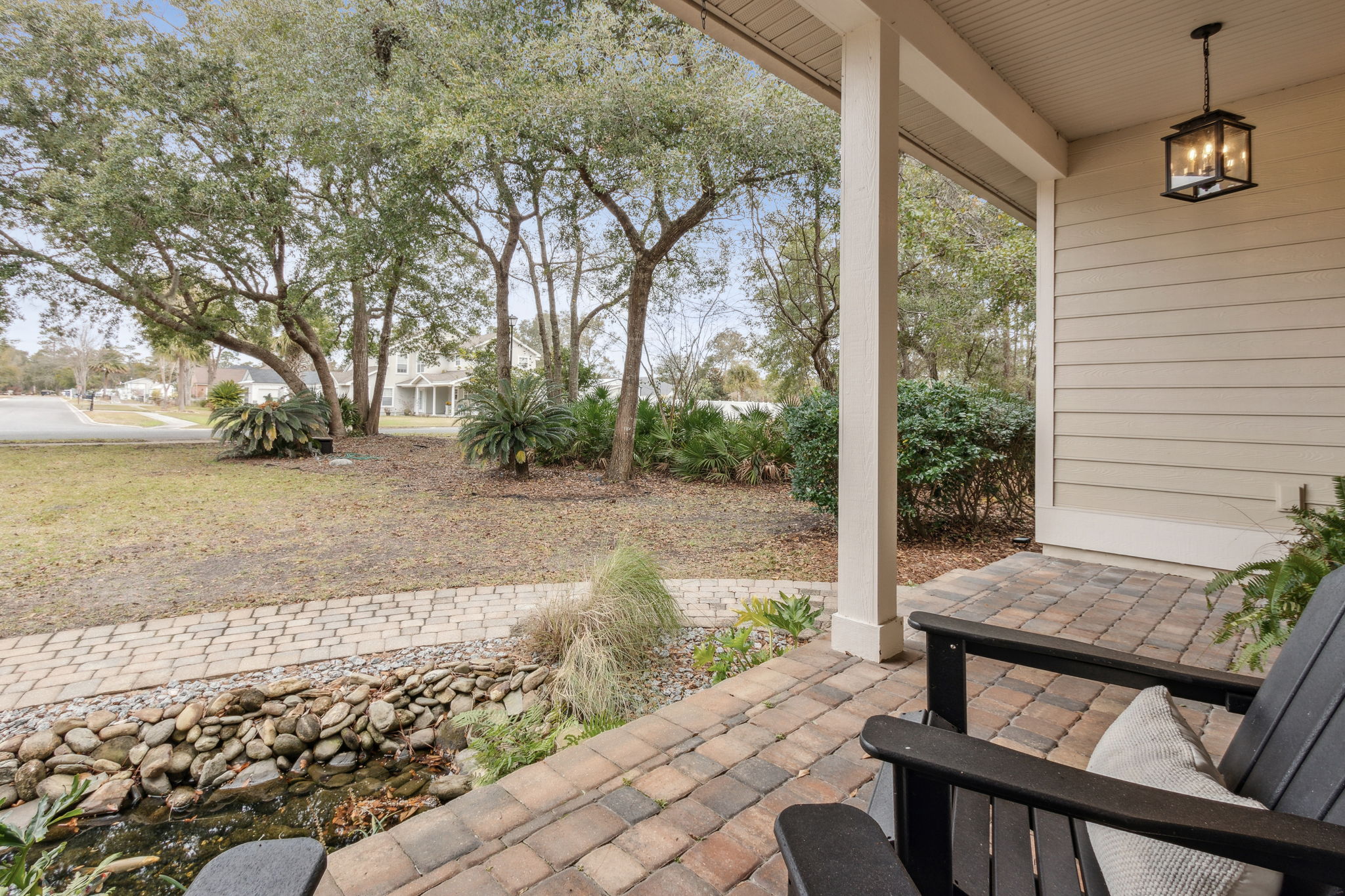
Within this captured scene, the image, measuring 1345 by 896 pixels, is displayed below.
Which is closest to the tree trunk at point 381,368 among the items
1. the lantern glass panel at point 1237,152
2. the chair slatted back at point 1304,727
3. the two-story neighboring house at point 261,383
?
the lantern glass panel at point 1237,152

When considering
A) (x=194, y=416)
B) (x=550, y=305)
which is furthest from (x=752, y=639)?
(x=194, y=416)

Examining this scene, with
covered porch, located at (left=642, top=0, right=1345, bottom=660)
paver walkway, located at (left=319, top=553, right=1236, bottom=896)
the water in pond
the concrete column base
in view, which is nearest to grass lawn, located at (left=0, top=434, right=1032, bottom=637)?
covered porch, located at (left=642, top=0, right=1345, bottom=660)

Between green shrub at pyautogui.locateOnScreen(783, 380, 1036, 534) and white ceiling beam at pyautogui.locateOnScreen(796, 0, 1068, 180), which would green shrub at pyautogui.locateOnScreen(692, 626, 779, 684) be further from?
white ceiling beam at pyautogui.locateOnScreen(796, 0, 1068, 180)

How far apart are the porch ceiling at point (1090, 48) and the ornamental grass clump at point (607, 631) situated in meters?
2.43

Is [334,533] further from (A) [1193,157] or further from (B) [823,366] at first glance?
(B) [823,366]

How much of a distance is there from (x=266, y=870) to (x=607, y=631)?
2.28 meters

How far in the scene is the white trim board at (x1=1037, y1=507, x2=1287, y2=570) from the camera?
3180 mm

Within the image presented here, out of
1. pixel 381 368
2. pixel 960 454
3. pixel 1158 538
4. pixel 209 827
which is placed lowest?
pixel 209 827

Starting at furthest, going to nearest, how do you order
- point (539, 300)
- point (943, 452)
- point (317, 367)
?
point (539, 300) → point (317, 367) → point (943, 452)

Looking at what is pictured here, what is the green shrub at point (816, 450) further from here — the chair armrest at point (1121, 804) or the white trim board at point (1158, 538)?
the chair armrest at point (1121, 804)

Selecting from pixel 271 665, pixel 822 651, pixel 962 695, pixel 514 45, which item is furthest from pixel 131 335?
pixel 962 695

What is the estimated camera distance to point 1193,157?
2738mm

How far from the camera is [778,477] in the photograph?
7.89m

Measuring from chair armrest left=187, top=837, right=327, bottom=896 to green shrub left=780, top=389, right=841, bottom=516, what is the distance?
422 cm
